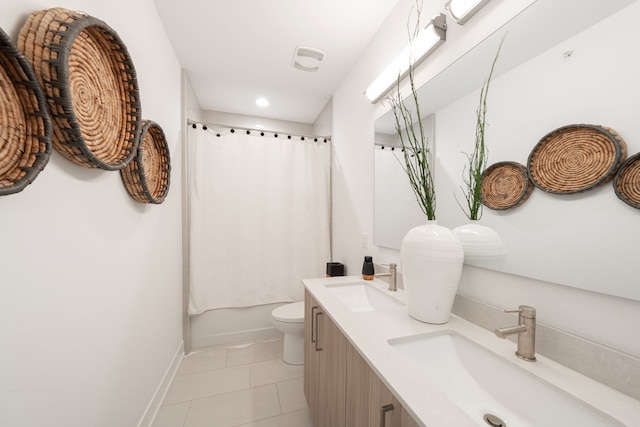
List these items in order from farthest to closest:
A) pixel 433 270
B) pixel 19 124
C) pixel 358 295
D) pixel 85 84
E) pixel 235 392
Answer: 1. pixel 235 392
2. pixel 358 295
3. pixel 433 270
4. pixel 85 84
5. pixel 19 124

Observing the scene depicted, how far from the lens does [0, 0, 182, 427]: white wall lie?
1.94 ft

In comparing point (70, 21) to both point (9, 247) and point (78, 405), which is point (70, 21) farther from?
point (78, 405)

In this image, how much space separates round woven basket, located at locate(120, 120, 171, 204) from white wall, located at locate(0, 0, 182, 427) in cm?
5

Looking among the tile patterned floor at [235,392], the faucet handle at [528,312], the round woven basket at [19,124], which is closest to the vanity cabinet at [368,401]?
the faucet handle at [528,312]

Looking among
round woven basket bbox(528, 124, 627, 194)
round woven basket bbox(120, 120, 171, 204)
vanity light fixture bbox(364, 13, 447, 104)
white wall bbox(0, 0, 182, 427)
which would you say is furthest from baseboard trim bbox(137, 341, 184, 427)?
vanity light fixture bbox(364, 13, 447, 104)

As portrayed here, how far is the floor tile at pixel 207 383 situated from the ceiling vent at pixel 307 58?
2536 mm

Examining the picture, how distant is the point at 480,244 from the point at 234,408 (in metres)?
1.72

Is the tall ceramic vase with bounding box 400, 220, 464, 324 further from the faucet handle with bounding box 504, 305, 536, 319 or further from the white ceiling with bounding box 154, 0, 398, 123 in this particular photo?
the white ceiling with bounding box 154, 0, 398, 123

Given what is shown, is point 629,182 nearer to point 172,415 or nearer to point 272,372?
point 272,372

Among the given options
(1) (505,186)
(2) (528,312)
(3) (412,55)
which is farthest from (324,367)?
(3) (412,55)

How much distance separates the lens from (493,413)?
635 millimetres

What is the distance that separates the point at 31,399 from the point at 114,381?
1.48ft

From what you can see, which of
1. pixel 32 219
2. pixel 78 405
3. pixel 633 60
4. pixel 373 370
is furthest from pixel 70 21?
pixel 633 60

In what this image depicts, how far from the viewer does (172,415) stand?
1392 mm
